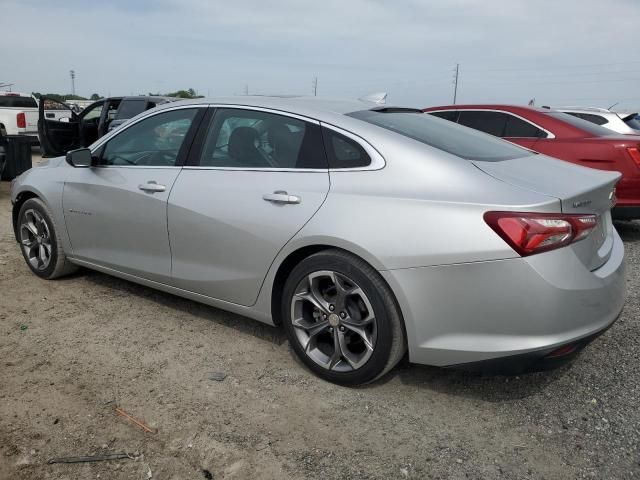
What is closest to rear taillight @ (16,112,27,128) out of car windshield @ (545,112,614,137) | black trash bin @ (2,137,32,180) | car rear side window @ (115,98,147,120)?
car rear side window @ (115,98,147,120)

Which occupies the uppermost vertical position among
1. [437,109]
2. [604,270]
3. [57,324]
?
[437,109]

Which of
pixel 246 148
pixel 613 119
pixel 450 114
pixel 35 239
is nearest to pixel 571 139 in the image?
pixel 450 114

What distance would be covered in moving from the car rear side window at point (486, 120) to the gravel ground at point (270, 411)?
369 centimetres

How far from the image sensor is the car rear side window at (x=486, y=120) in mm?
6930

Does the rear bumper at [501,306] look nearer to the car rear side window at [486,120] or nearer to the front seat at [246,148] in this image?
the front seat at [246,148]

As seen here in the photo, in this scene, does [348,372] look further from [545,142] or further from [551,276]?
[545,142]

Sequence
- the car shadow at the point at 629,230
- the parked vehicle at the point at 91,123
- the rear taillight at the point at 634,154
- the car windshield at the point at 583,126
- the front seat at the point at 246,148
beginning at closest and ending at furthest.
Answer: the front seat at the point at 246,148
the rear taillight at the point at 634,154
the car windshield at the point at 583,126
the car shadow at the point at 629,230
the parked vehicle at the point at 91,123

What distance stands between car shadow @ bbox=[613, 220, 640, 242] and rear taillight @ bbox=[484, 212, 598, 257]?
15.0ft

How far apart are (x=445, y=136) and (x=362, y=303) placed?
110 cm

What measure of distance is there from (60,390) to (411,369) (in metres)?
1.90

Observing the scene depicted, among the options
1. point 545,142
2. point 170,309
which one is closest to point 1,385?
point 170,309

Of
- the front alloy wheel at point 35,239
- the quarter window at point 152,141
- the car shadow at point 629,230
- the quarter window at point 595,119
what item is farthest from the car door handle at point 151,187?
the quarter window at point 595,119

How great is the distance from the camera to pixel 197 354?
3.37 meters

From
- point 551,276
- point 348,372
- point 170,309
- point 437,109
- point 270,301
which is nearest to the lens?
point 551,276
